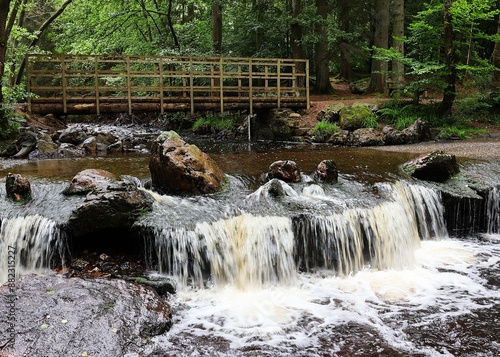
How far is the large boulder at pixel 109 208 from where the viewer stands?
645 cm

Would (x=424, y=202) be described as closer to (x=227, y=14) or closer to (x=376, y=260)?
(x=376, y=260)

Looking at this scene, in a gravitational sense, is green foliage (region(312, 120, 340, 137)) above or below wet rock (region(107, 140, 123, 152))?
above

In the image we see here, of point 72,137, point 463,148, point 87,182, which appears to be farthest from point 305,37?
point 87,182

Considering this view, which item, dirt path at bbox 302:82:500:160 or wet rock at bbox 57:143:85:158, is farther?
wet rock at bbox 57:143:85:158

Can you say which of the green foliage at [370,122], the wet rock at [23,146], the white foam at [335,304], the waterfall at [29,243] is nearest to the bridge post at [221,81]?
the green foliage at [370,122]

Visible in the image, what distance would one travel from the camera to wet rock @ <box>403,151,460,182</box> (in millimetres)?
9188

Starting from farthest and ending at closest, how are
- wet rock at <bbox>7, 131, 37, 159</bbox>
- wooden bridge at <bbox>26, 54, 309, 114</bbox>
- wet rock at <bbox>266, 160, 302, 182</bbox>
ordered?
wooden bridge at <bbox>26, 54, 309, 114</bbox> → wet rock at <bbox>7, 131, 37, 159</bbox> → wet rock at <bbox>266, 160, 302, 182</bbox>

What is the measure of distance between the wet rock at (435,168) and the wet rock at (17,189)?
7.71 m

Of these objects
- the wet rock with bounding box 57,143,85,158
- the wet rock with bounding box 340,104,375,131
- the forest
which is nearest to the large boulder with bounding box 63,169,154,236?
the wet rock with bounding box 57,143,85,158

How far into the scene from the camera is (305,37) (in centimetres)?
1931

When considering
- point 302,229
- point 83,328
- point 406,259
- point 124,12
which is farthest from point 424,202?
point 124,12

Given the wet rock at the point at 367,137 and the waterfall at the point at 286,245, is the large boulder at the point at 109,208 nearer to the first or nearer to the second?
the waterfall at the point at 286,245

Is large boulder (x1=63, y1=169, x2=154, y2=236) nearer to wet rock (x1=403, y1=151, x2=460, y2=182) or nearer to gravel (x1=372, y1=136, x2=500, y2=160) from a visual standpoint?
wet rock (x1=403, y1=151, x2=460, y2=182)

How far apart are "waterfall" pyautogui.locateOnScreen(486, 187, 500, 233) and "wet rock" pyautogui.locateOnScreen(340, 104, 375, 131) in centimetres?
716
